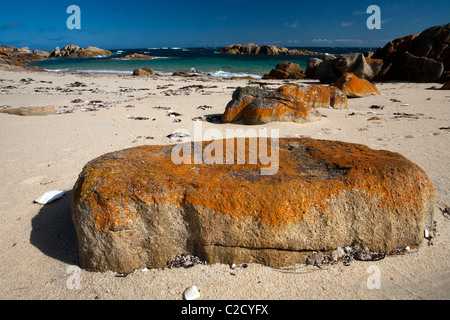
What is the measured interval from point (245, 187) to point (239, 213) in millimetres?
215

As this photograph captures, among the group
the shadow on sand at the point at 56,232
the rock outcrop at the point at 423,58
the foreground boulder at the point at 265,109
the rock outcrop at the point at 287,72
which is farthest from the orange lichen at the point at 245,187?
the rock outcrop at the point at 287,72

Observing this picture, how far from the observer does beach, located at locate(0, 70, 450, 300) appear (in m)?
1.97

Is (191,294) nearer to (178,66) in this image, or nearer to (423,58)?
(423,58)

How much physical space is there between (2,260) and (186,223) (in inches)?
65.8

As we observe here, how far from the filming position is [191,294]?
1.92m

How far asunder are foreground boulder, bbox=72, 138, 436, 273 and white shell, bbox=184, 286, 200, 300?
283 millimetres

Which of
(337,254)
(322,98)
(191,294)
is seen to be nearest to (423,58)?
(322,98)

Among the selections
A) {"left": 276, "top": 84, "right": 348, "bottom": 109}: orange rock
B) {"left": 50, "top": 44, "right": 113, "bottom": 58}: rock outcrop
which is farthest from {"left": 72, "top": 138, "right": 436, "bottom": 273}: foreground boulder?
{"left": 50, "top": 44, "right": 113, "bottom": 58}: rock outcrop

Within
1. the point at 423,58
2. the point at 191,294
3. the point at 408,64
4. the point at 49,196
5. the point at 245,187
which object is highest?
the point at 423,58

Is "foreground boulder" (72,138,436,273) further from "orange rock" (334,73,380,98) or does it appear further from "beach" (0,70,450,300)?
"orange rock" (334,73,380,98)

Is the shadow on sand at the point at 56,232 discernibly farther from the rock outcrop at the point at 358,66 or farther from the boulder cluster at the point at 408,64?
the boulder cluster at the point at 408,64

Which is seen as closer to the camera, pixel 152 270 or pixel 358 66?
pixel 152 270
